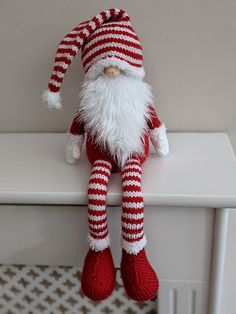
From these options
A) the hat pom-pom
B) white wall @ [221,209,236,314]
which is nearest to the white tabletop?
the hat pom-pom

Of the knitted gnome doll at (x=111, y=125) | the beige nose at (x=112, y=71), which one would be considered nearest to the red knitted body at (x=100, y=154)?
the knitted gnome doll at (x=111, y=125)

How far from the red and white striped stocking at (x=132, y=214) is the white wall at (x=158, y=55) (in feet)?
0.81

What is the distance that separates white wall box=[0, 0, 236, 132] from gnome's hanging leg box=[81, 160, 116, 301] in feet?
0.79

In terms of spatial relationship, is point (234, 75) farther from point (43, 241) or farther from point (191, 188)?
point (43, 241)

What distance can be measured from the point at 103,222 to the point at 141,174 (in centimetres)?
10

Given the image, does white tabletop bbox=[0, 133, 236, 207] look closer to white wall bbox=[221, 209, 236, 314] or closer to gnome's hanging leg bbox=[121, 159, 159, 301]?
gnome's hanging leg bbox=[121, 159, 159, 301]

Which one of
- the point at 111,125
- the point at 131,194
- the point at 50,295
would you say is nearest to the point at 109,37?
the point at 111,125

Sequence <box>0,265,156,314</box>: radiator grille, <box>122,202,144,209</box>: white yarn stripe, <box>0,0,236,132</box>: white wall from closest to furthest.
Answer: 1. <box>122,202,144,209</box>: white yarn stripe
2. <box>0,0,236,132</box>: white wall
3. <box>0,265,156,314</box>: radiator grille

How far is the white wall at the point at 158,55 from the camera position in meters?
0.70

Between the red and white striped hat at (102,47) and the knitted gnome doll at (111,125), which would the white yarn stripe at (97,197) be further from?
the red and white striped hat at (102,47)

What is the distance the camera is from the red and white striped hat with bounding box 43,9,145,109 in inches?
22.6

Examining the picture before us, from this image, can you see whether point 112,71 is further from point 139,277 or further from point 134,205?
point 139,277

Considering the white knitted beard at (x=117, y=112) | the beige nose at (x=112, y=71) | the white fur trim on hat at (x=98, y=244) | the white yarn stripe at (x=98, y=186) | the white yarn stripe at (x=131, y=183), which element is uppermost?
the beige nose at (x=112, y=71)

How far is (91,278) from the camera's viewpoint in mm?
587
